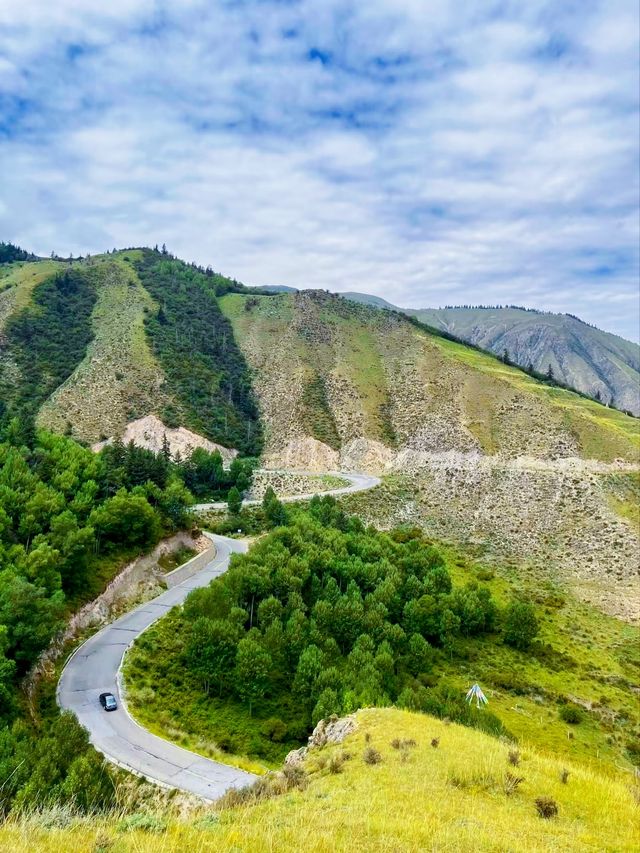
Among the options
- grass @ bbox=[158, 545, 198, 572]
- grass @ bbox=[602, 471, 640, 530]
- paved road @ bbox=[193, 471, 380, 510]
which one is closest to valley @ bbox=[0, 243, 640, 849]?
grass @ bbox=[602, 471, 640, 530]

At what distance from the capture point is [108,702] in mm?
28719

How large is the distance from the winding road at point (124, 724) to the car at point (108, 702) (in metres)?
0.28

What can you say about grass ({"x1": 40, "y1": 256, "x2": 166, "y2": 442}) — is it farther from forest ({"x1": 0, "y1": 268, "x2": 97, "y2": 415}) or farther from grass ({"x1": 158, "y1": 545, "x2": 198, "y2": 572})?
grass ({"x1": 158, "y1": 545, "x2": 198, "y2": 572})

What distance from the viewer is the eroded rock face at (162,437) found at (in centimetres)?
8700

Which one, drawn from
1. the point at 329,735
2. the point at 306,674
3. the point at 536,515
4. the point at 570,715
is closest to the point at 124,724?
the point at 306,674

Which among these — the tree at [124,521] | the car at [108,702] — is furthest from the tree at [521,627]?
the tree at [124,521]

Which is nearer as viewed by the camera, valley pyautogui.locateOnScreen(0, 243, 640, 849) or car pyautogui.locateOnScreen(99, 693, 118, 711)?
valley pyautogui.locateOnScreen(0, 243, 640, 849)

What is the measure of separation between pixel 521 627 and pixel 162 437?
63.6m

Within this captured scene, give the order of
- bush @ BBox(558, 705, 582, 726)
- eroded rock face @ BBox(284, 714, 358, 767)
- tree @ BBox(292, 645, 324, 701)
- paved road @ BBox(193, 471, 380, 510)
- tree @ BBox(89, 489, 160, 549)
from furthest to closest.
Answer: paved road @ BBox(193, 471, 380, 510) < tree @ BBox(89, 489, 160, 549) < bush @ BBox(558, 705, 582, 726) < tree @ BBox(292, 645, 324, 701) < eroded rock face @ BBox(284, 714, 358, 767)

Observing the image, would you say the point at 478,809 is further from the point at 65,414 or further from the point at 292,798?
the point at 65,414

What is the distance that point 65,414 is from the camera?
87750 millimetres

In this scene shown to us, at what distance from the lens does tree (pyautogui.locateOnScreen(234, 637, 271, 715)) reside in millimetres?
32938

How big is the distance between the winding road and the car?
10.9 inches

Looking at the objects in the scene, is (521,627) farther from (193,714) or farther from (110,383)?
(110,383)
